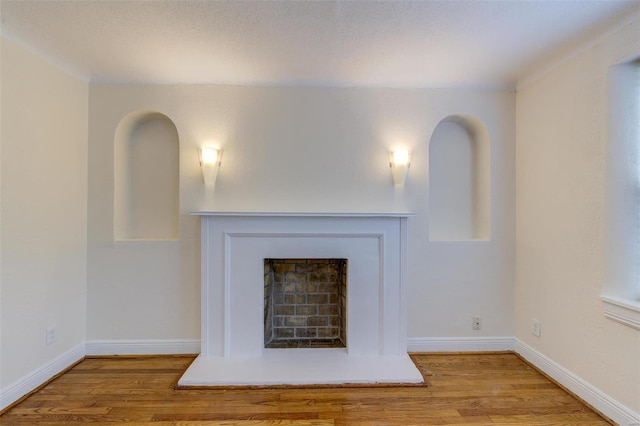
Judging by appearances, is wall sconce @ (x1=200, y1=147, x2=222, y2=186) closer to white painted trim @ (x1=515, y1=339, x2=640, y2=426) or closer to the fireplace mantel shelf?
the fireplace mantel shelf

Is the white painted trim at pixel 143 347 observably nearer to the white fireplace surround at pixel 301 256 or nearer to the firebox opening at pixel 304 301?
the white fireplace surround at pixel 301 256

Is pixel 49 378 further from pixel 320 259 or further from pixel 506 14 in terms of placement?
pixel 506 14

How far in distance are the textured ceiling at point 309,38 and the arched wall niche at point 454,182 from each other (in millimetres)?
484

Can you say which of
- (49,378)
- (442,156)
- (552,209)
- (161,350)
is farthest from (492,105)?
(49,378)

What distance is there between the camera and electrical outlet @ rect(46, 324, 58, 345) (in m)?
2.21

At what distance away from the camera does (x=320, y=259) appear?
269 cm

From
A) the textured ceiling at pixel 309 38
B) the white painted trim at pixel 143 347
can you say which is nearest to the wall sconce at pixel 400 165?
the textured ceiling at pixel 309 38

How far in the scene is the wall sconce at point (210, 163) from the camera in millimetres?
2506

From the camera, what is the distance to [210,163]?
2527 mm

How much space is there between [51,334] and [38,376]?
10.7 inches

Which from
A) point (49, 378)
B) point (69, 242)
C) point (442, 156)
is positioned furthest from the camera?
point (442, 156)

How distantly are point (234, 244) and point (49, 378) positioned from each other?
158 centimetres

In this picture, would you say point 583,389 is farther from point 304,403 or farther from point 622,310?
point 304,403

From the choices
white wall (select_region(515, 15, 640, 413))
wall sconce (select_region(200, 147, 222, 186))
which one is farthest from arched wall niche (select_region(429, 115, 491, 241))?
wall sconce (select_region(200, 147, 222, 186))
